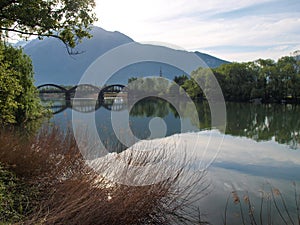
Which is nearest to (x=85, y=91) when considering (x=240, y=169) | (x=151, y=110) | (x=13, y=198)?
(x=151, y=110)

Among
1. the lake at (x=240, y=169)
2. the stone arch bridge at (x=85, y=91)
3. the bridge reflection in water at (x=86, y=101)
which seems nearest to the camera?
the lake at (x=240, y=169)

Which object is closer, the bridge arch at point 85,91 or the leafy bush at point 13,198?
the leafy bush at point 13,198

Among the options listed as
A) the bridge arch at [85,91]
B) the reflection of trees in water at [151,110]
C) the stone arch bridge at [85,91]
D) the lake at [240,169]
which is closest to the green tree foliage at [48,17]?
the lake at [240,169]

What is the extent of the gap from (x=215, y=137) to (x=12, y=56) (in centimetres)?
1362

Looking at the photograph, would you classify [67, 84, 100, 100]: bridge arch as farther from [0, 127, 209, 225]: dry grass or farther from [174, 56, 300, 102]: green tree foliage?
[0, 127, 209, 225]: dry grass

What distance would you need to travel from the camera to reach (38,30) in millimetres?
7848

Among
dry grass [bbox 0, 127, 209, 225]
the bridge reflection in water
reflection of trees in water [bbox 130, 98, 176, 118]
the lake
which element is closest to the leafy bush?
dry grass [bbox 0, 127, 209, 225]

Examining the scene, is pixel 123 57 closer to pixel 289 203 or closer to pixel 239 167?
pixel 289 203

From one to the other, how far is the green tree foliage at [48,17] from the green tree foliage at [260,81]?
140ft

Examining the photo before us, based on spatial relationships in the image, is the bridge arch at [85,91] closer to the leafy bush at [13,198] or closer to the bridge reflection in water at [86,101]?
the bridge reflection in water at [86,101]

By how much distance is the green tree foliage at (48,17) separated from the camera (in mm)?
7066

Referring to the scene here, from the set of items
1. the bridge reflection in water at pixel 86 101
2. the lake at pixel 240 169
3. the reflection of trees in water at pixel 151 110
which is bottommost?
the lake at pixel 240 169

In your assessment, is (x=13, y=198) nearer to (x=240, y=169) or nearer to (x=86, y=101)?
(x=240, y=169)

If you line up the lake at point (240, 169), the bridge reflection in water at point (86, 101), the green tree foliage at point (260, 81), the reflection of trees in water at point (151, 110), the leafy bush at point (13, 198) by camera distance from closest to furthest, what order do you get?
1. the leafy bush at point (13, 198)
2. the lake at point (240, 169)
3. the reflection of trees in water at point (151, 110)
4. the bridge reflection in water at point (86, 101)
5. the green tree foliage at point (260, 81)
